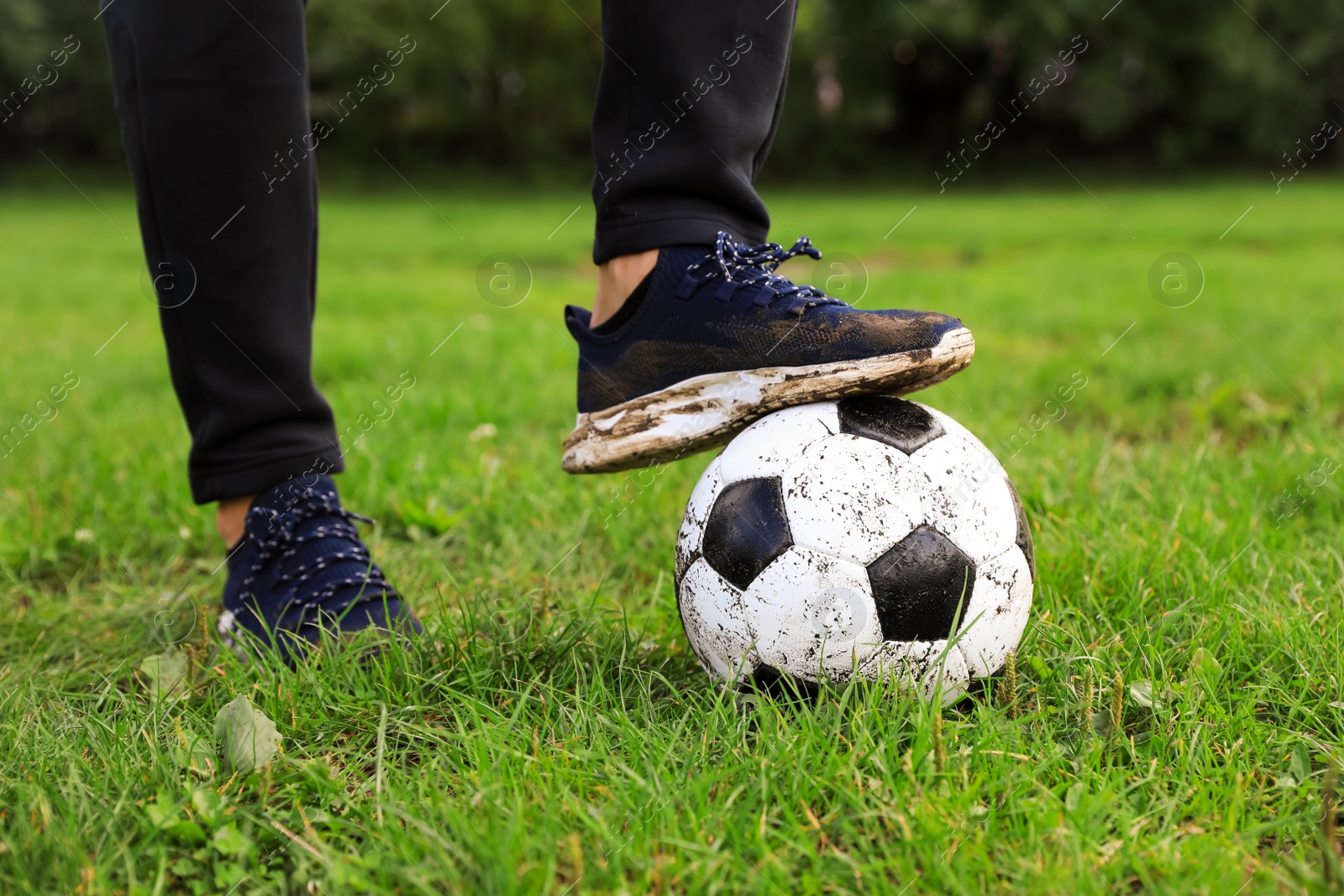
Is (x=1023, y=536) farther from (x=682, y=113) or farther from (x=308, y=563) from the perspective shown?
(x=308, y=563)

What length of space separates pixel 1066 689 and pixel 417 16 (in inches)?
877

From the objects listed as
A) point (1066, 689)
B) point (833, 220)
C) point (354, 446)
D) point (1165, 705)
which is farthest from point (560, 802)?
point (833, 220)

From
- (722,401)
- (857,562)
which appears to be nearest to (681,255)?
(722,401)

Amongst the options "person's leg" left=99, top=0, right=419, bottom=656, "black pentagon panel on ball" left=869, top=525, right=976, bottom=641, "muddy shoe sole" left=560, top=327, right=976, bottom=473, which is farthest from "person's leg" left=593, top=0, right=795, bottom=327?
"black pentagon panel on ball" left=869, top=525, right=976, bottom=641

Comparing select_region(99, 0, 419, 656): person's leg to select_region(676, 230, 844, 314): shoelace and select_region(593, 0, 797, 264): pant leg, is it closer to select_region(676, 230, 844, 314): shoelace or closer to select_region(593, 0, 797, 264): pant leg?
select_region(593, 0, 797, 264): pant leg

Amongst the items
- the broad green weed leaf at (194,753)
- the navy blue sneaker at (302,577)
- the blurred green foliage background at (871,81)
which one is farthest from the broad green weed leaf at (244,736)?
the blurred green foliage background at (871,81)

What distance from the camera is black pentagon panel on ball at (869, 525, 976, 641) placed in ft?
5.10

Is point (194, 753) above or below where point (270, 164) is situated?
below

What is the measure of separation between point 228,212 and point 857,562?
1.29 m

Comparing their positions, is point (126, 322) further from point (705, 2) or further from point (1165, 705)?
point (1165, 705)

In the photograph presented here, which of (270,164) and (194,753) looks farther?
(270,164)

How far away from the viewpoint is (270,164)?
183 cm

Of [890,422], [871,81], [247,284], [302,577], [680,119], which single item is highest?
[871,81]

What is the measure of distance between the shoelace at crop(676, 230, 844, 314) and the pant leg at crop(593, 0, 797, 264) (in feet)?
0.17
